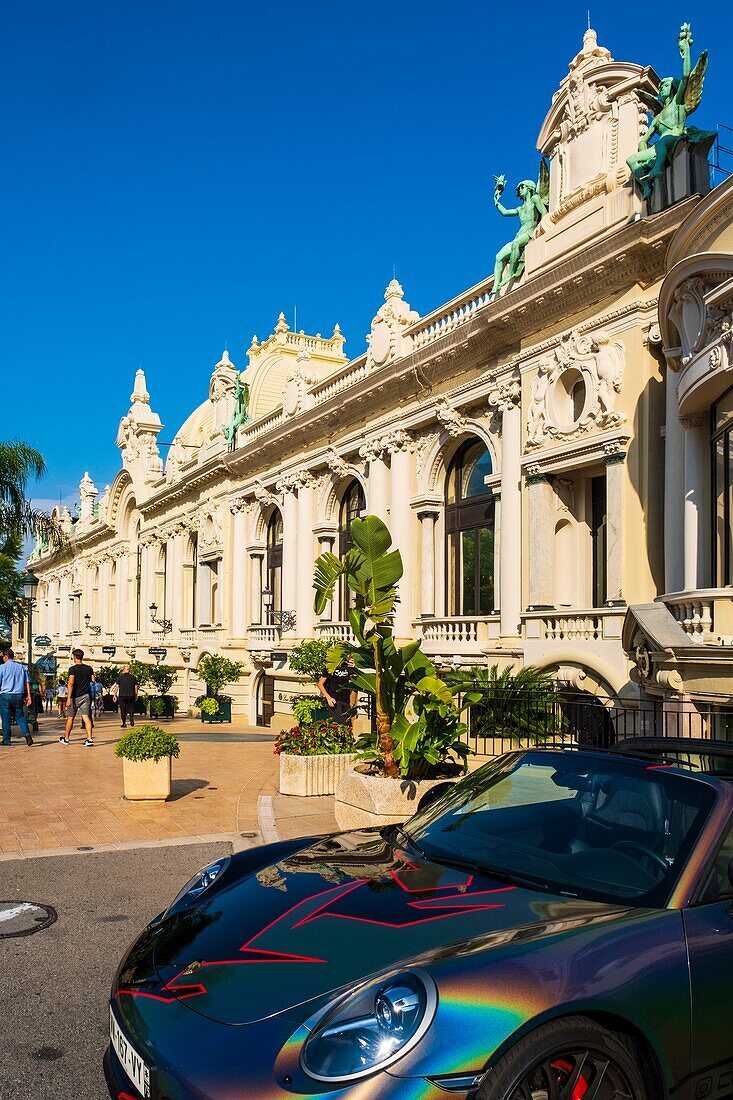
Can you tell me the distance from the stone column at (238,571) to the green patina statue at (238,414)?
2.63 m

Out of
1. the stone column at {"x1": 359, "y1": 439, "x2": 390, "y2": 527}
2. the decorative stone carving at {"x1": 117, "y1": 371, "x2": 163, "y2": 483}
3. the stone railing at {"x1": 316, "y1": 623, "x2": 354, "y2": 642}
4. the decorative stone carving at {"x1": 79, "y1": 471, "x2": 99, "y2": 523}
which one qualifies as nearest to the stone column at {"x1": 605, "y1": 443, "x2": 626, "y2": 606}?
the stone column at {"x1": 359, "y1": 439, "x2": 390, "y2": 527}

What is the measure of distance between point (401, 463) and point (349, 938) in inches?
824

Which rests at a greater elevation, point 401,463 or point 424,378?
point 424,378

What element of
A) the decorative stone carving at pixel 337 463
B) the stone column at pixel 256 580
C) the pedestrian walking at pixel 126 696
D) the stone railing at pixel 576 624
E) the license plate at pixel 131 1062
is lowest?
the pedestrian walking at pixel 126 696

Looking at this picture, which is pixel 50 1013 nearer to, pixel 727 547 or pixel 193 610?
pixel 727 547

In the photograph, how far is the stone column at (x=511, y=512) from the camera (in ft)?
63.3

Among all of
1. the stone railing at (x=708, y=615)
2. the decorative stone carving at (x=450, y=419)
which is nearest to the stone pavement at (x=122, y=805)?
the stone railing at (x=708, y=615)

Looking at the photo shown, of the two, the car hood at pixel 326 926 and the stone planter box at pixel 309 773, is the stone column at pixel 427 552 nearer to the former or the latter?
the stone planter box at pixel 309 773

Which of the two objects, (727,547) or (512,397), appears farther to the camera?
(512,397)

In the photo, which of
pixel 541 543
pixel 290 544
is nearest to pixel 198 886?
pixel 541 543

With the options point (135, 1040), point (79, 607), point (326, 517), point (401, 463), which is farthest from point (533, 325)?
point (79, 607)

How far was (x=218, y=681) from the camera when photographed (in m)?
32.4

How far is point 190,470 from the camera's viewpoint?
1523 inches

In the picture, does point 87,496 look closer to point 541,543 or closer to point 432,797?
point 541,543
